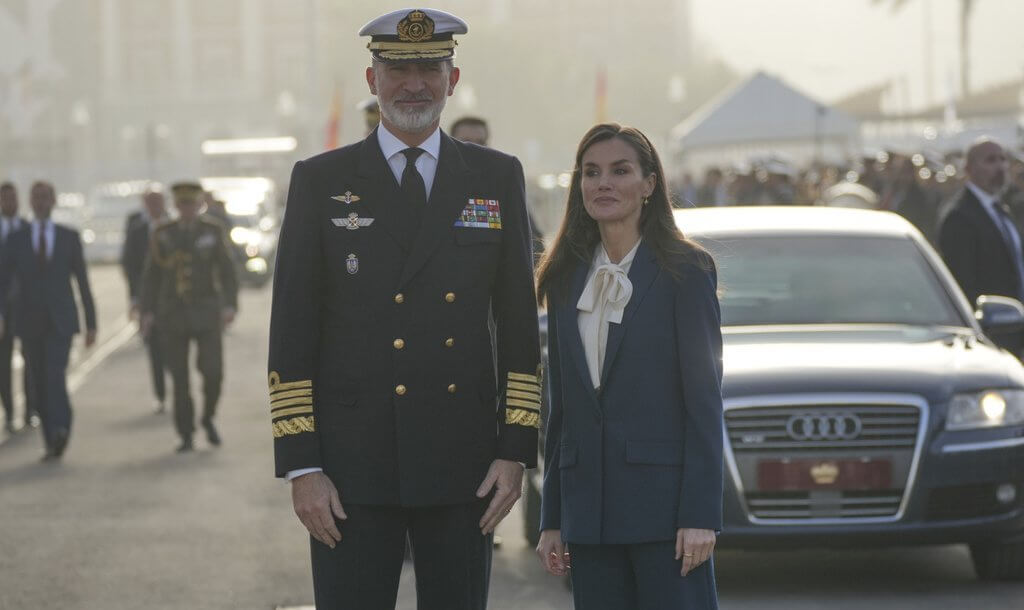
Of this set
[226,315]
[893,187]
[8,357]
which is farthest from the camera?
[893,187]

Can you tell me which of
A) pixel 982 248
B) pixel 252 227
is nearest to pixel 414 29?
pixel 982 248

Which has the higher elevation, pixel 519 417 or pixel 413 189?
pixel 413 189

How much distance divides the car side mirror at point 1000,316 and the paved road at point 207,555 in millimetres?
1034

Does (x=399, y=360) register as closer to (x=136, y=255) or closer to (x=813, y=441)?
(x=813, y=441)

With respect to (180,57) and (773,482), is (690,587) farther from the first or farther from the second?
(180,57)

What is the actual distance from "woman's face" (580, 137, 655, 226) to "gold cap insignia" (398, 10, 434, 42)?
0.48 m

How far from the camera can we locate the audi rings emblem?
310 inches

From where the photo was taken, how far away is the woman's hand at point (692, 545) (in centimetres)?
452

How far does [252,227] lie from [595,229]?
97.8ft

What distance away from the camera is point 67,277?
1439 centimetres

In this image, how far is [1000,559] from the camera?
8258mm

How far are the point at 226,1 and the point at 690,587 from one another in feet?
459

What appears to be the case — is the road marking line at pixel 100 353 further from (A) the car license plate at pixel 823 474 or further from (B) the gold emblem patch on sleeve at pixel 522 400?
(B) the gold emblem patch on sleeve at pixel 522 400

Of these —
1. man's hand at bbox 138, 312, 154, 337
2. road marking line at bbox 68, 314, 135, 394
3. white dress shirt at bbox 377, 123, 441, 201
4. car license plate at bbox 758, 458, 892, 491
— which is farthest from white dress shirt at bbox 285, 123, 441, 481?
road marking line at bbox 68, 314, 135, 394
